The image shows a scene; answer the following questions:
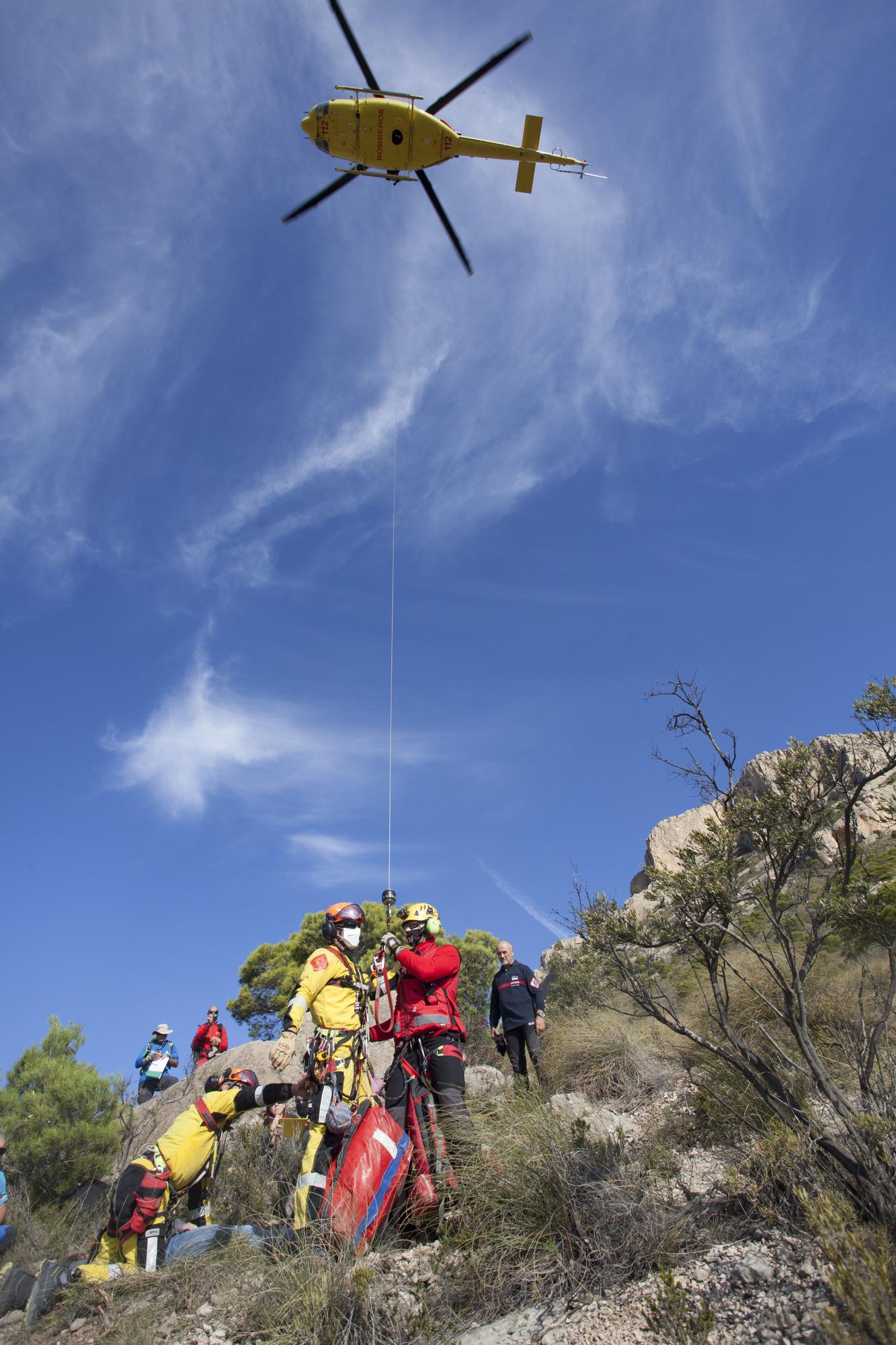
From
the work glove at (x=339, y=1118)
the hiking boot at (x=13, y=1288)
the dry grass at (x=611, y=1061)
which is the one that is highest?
the dry grass at (x=611, y=1061)

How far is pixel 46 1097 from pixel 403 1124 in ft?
19.4

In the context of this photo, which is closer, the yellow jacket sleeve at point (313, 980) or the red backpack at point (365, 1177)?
the red backpack at point (365, 1177)

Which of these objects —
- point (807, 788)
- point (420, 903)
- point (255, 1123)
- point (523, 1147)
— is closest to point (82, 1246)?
point (255, 1123)

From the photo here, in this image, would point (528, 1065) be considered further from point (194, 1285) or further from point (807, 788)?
point (807, 788)

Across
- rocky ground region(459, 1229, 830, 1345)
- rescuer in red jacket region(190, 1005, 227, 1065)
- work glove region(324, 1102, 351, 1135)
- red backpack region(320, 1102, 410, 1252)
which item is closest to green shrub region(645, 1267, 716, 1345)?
rocky ground region(459, 1229, 830, 1345)

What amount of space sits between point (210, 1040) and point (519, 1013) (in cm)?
698

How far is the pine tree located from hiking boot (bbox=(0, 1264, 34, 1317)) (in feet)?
12.9

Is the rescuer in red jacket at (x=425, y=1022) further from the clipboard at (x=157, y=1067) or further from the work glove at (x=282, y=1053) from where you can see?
the clipboard at (x=157, y=1067)

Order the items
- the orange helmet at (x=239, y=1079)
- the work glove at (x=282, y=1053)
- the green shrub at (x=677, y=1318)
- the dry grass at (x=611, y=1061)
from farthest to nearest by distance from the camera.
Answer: the dry grass at (x=611, y=1061), the orange helmet at (x=239, y=1079), the work glove at (x=282, y=1053), the green shrub at (x=677, y=1318)

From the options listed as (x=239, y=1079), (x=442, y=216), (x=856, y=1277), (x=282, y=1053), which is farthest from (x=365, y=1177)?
(x=442, y=216)

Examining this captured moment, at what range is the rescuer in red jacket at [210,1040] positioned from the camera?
12070 millimetres

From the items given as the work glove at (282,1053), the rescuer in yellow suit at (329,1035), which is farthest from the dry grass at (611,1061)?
the work glove at (282,1053)

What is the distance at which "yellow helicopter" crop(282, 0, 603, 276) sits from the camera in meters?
10.4

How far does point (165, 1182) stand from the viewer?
4.69m
